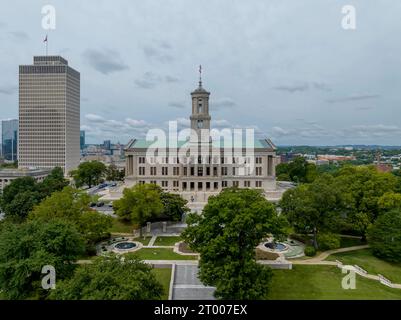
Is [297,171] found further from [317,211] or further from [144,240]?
[144,240]

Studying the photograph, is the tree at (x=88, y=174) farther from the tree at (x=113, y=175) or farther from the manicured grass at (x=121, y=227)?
the manicured grass at (x=121, y=227)

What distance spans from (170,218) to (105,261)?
28.6 metres

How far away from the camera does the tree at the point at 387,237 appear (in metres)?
36.0

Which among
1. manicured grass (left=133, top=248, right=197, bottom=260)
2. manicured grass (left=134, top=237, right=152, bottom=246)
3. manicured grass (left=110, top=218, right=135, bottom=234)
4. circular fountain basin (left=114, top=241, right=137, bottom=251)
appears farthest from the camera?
manicured grass (left=110, top=218, right=135, bottom=234)

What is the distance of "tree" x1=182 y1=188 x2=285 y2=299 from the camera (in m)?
23.3

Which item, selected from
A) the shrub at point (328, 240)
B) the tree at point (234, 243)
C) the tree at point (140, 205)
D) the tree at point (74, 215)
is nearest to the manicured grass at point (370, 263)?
the shrub at point (328, 240)

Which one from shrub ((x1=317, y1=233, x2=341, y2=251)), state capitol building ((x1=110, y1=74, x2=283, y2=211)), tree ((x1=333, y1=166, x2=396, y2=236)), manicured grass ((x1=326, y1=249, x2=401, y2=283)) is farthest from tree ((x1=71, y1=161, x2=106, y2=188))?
manicured grass ((x1=326, y1=249, x2=401, y2=283))

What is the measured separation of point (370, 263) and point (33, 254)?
38846 mm

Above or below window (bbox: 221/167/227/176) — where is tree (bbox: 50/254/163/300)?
below

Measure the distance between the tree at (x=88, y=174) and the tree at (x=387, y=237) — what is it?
270ft

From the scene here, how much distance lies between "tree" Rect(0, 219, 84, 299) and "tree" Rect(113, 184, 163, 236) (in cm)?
1439

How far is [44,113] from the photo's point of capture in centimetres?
15350

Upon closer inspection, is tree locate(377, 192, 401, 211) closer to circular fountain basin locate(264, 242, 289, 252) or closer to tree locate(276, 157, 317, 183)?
circular fountain basin locate(264, 242, 289, 252)
